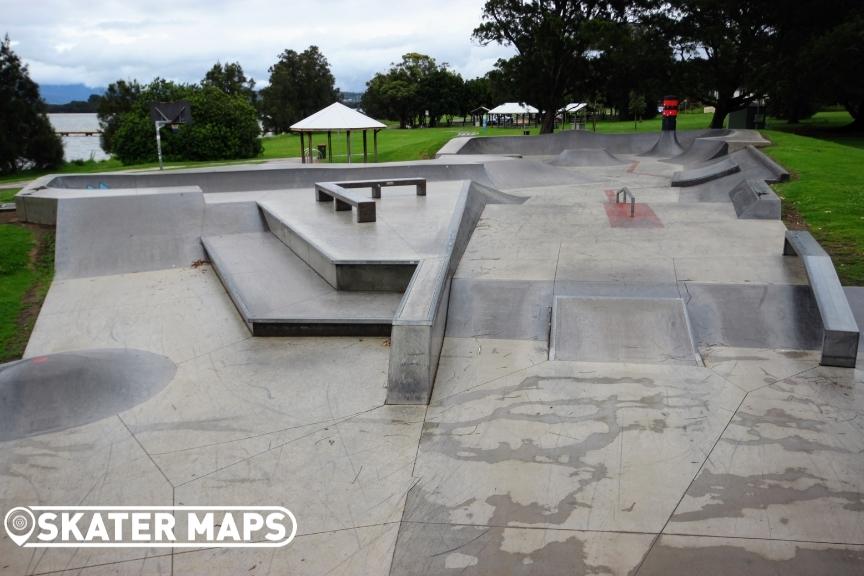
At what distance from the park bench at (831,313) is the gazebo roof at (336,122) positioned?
1501 cm

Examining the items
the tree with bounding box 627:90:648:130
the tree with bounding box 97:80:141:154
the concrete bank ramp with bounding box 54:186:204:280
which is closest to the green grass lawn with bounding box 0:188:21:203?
the concrete bank ramp with bounding box 54:186:204:280

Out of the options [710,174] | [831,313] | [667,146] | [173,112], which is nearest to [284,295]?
[831,313]

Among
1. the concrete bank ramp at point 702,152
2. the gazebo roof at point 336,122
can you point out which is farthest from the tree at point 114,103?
the concrete bank ramp at point 702,152

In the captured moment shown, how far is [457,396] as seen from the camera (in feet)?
18.8

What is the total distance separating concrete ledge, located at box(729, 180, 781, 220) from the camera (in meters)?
10.5

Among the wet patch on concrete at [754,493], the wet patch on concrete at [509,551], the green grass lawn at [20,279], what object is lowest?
the wet patch on concrete at [509,551]

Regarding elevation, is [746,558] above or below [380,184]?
below

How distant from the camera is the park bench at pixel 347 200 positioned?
1011 cm

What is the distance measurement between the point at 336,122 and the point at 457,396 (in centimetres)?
1655

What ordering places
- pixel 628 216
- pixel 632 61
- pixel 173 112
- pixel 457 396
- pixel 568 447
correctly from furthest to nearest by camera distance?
1. pixel 632 61
2. pixel 173 112
3. pixel 628 216
4. pixel 457 396
5. pixel 568 447

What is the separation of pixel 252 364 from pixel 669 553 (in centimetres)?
426

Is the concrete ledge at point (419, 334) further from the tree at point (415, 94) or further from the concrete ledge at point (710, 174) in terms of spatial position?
the tree at point (415, 94)

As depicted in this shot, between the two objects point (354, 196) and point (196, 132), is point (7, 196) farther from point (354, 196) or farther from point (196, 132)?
point (196, 132)

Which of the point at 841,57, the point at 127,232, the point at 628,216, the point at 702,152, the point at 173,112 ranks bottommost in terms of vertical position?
the point at 127,232
